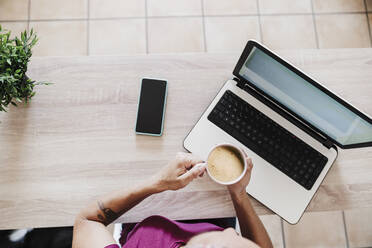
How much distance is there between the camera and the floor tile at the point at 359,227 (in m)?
1.78

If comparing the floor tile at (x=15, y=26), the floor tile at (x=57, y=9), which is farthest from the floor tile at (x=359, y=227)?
the floor tile at (x=15, y=26)

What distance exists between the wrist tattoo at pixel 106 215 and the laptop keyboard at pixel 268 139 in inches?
18.0

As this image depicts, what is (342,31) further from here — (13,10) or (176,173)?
(13,10)

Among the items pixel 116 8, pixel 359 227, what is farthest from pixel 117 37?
pixel 359 227

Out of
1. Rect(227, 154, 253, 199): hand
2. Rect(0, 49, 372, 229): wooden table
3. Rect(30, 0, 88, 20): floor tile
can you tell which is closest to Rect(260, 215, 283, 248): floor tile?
Rect(0, 49, 372, 229): wooden table

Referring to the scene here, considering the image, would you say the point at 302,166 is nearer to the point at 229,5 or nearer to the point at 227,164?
the point at 227,164

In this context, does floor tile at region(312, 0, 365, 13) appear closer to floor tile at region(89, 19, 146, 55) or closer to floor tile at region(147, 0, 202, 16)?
floor tile at region(147, 0, 202, 16)

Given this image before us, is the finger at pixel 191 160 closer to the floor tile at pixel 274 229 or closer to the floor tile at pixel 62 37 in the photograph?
the floor tile at pixel 274 229

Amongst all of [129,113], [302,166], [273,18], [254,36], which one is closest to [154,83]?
[129,113]

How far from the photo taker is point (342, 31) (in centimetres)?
206

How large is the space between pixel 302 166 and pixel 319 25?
136cm

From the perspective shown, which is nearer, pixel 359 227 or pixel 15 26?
pixel 359 227

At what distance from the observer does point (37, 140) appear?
3.53ft

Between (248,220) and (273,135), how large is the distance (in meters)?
0.30
